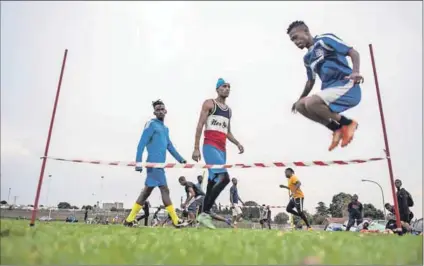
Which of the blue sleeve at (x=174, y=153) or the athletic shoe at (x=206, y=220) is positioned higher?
the blue sleeve at (x=174, y=153)

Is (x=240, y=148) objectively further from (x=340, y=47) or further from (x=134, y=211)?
(x=340, y=47)

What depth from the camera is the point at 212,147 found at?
24.0 feet

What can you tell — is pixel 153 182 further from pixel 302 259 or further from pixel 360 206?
pixel 360 206

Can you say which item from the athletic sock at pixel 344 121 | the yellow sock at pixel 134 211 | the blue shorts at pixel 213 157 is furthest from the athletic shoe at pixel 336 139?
the yellow sock at pixel 134 211

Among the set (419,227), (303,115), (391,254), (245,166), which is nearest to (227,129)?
(245,166)

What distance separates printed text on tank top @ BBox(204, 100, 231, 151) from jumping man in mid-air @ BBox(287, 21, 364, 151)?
193cm

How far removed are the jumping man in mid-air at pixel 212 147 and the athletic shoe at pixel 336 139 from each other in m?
2.32

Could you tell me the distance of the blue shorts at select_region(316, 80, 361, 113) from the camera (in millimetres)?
5438

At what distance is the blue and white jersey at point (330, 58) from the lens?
5637 millimetres

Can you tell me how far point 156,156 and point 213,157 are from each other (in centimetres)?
136

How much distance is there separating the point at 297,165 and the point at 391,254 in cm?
389

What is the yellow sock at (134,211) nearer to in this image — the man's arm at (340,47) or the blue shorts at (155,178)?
the blue shorts at (155,178)

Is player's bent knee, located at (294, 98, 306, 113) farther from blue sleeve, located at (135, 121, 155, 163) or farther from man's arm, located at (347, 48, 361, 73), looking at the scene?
blue sleeve, located at (135, 121, 155, 163)

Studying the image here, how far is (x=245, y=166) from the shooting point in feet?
22.4
